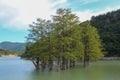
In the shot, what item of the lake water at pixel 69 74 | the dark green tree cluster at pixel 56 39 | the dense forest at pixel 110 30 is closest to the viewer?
the lake water at pixel 69 74

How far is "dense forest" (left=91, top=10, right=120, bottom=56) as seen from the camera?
10931 centimetres

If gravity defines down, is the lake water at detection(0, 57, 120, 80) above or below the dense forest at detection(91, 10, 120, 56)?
below

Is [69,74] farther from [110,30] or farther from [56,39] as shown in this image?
[110,30]

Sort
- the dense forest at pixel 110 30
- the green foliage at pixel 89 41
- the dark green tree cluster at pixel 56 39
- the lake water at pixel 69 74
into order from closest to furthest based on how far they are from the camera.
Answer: the lake water at pixel 69 74
the dark green tree cluster at pixel 56 39
the green foliage at pixel 89 41
the dense forest at pixel 110 30

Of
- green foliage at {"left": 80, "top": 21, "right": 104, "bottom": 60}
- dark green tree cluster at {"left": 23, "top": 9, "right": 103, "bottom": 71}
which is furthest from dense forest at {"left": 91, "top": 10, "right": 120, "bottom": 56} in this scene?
dark green tree cluster at {"left": 23, "top": 9, "right": 103, "bottom": 71}

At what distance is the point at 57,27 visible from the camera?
151 ft

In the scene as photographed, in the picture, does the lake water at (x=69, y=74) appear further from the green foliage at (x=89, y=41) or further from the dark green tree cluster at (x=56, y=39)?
the green foliage at (x=89, y=41)

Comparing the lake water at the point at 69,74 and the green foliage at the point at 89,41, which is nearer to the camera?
the lake water at the point at 69,74

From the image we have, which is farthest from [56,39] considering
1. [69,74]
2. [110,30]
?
[110,30]

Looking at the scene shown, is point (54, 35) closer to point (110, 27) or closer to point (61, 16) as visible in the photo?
point (61, 16)

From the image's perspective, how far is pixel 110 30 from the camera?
125062 mm

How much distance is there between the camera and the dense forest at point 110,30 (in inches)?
4304

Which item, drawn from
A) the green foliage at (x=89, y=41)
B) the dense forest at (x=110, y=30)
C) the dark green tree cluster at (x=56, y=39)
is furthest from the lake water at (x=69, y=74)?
the dense forest at (x=110, y=30)

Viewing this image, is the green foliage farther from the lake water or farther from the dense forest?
the dense forest
